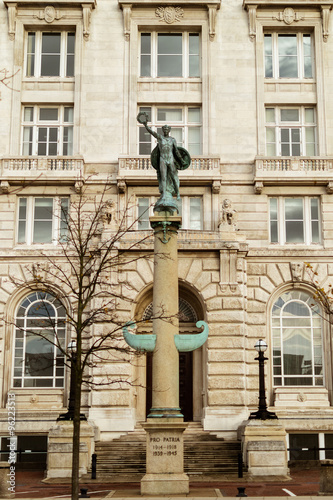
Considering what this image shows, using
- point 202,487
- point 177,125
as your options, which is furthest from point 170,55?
point 202,487

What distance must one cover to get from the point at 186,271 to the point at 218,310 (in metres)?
2.18

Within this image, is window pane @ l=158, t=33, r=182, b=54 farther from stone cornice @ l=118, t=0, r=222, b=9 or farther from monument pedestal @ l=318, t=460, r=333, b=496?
monument pedestal @ l=318, t=460, r=333, b=496

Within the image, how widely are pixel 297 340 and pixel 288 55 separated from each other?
14.2 meters

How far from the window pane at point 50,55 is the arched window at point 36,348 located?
36.4ft

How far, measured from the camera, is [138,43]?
3725 cm

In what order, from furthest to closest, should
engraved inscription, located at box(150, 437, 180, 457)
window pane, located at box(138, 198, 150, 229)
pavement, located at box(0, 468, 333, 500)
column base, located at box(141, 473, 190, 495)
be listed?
window pane, located at box(138, 198, 150, 229) < pavement, located at box(0, 468, 333, 500) < engraved inscription, located at box(150, 437, 180, 457) < column base, located at box(141, 473, 190, 495)

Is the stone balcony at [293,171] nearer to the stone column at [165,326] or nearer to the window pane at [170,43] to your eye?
the window pane at [170,43]

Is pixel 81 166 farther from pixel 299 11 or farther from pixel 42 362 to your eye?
pixel 299 11

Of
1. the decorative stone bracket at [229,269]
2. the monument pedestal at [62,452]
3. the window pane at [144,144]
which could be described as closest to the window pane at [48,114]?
the window pane at [144,144]

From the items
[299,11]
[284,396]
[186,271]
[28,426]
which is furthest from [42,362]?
[299,11]

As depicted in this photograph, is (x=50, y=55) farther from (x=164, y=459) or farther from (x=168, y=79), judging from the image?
(x=164, y=459)

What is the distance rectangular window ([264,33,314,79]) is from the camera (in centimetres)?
3700

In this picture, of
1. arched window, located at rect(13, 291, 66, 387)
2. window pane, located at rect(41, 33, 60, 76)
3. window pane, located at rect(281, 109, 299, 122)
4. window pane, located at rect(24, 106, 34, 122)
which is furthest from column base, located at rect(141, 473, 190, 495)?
window pane, located at rect(41, 33, 60, 76)

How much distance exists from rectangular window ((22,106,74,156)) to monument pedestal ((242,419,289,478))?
54.5ft
